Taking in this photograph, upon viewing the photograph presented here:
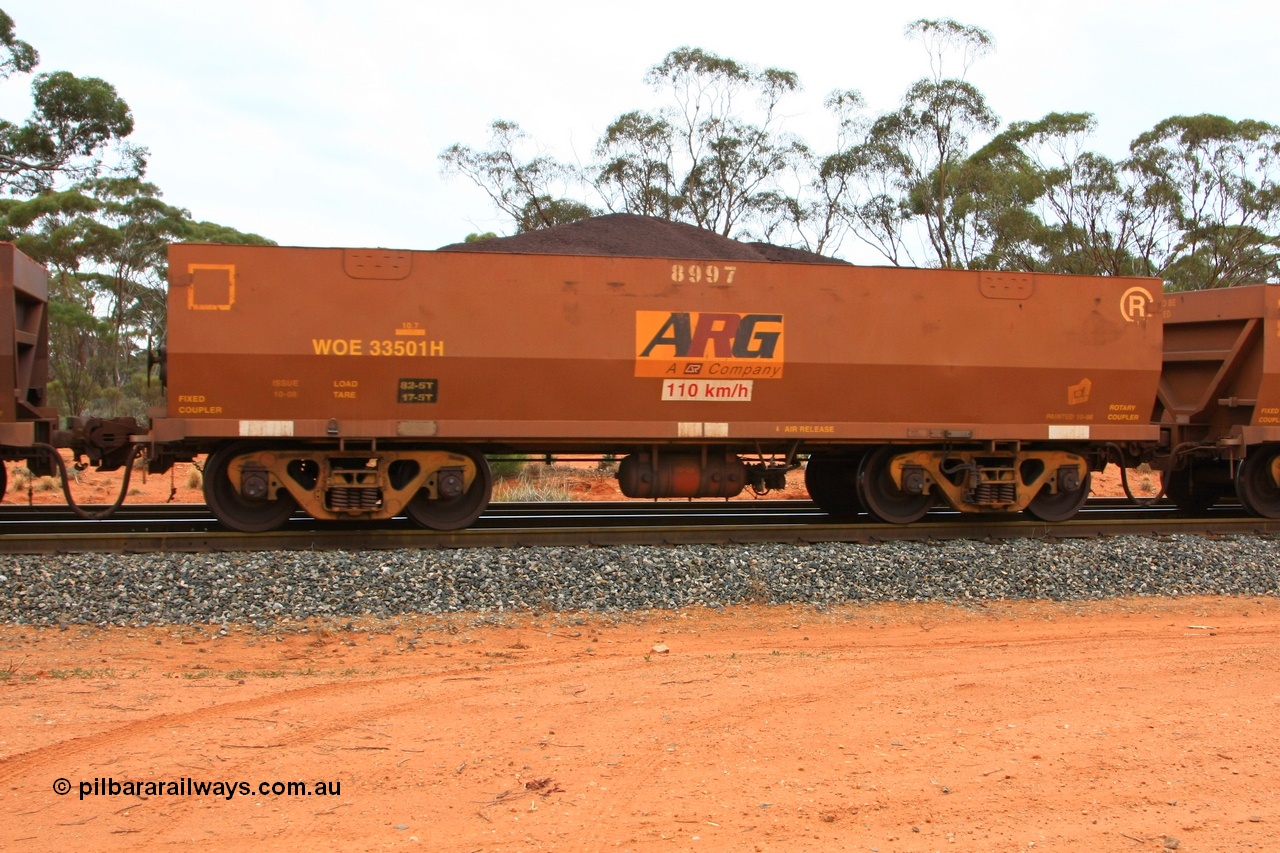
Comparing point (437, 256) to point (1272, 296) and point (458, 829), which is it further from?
point (1272, 296)

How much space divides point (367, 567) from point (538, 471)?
41.3ft

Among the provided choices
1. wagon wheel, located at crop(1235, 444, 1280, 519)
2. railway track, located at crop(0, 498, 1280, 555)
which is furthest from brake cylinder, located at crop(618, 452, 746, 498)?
wagon wheel, located at crop(1235, 444, 1280, 519)

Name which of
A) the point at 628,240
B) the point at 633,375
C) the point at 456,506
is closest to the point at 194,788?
the point at 456,506

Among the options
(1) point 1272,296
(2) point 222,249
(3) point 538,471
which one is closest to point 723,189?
(3) point 538,471

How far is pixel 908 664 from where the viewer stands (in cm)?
648

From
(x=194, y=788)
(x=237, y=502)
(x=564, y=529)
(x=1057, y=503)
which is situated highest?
(x=1057, y=503)

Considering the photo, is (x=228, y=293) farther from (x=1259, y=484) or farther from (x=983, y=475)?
(x=1259, y=484)

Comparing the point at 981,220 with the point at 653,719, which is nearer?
the point at 653,719

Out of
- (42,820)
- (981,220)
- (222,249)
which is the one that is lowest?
(42,820)

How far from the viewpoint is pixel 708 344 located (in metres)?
9.81

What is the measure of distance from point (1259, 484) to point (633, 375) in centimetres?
787

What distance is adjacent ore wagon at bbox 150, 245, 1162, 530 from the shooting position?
9.30m

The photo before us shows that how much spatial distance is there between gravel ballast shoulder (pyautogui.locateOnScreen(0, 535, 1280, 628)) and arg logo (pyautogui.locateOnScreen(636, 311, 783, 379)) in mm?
1795

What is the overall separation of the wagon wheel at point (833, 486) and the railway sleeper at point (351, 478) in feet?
14.2
